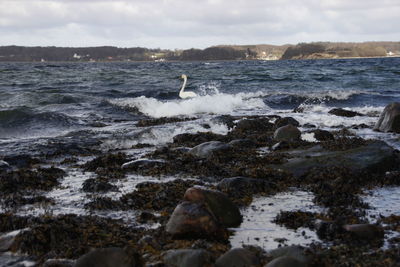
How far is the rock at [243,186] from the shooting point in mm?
6332

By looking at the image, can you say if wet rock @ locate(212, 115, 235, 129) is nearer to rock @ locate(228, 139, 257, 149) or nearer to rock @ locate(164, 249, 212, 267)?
rock @ locate(228, 139, 257, 149)

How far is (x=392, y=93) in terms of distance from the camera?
76.2ft

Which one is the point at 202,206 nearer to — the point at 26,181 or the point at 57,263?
the point at 57,263

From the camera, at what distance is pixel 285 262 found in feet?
12.7

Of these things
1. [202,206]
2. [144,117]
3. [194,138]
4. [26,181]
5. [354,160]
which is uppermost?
[202,206]

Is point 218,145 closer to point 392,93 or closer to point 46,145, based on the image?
point 46,145

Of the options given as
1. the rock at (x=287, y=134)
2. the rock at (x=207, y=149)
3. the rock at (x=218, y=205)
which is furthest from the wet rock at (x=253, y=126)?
the rock at (x=218, y=205)

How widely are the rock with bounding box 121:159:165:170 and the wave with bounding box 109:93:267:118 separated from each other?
8935 mm

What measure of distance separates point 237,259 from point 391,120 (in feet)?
28.8

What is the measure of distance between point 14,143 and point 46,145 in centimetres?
114

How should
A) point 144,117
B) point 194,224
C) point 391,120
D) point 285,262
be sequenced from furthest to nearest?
point 144,117, point 391,120, point 194,224, point 285,262

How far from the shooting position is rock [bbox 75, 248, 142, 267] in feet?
12.9

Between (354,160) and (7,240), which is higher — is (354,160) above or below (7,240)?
above

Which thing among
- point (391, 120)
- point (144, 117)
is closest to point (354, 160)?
point (391, 120)
